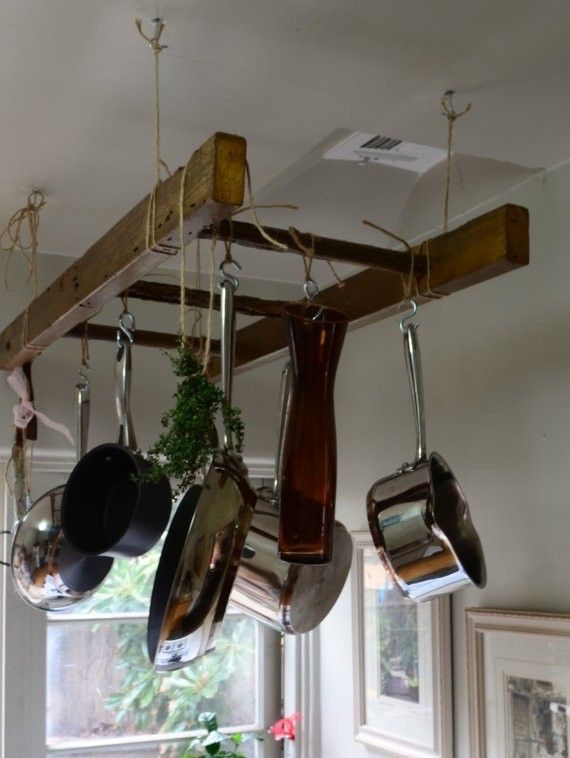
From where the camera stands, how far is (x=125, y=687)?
2.31 m

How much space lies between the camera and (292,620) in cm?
123

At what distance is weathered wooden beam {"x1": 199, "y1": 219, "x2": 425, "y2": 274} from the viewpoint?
Answer: 115 cm

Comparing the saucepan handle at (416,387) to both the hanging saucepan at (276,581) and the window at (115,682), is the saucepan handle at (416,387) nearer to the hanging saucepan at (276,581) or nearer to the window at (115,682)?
the hanging saucepan at (276,581)

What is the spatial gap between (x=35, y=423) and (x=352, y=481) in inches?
29.1

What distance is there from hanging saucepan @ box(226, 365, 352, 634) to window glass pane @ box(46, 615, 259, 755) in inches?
45.0

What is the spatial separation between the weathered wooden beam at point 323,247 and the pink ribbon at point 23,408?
3.08ft

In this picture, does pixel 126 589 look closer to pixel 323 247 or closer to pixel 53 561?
pixel 53 561

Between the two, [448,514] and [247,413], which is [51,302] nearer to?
[448,514]

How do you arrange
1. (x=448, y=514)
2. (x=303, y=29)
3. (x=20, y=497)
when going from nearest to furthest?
(x=303, y=29)
(x=448, y=514)
(x=20, y=497)

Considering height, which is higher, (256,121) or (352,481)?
(256,121)

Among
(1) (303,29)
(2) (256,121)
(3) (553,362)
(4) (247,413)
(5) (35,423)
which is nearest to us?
(1) (303,29)

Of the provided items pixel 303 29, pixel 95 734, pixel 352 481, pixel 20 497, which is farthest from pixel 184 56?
pixel 95 734

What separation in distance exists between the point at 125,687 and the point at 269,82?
1535 millimetres

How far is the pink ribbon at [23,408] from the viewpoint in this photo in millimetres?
2002
